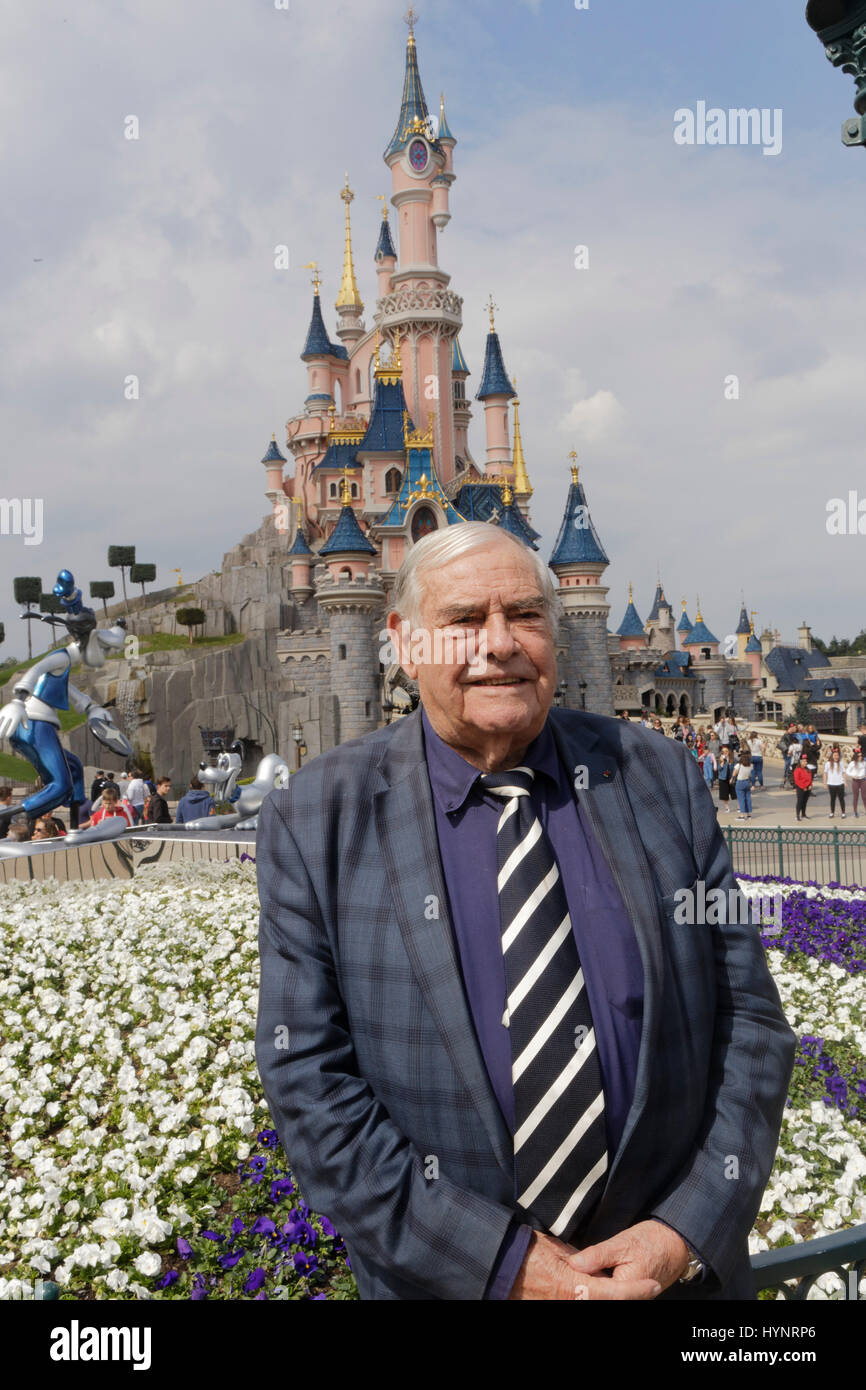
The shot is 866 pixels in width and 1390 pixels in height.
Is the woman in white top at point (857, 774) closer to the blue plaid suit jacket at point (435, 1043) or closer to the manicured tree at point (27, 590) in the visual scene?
the blue plaid suit jacket at point (435, 1043)

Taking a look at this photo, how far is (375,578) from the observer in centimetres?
4184

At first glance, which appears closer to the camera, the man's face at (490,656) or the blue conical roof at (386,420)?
the man's face at (490,656)

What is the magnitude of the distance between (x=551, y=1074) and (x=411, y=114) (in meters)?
51.4

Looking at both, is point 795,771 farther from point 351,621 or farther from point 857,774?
point 351,621

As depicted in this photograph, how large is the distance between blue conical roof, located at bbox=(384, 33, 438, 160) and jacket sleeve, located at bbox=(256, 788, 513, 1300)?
162 feet

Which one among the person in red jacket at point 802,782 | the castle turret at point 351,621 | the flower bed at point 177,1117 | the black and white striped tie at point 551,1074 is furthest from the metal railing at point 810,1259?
the castle turret at point 351,621

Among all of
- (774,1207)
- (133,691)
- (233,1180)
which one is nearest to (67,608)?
(233,1180)

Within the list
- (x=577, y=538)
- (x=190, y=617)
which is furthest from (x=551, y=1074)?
(x=190, y=617)

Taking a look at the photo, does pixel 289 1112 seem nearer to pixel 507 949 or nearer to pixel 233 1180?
pixel 507 949

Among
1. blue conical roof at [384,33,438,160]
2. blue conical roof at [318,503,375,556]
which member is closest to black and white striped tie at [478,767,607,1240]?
blue conical roof at [318,503,375,556]

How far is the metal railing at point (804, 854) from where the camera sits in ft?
35.9

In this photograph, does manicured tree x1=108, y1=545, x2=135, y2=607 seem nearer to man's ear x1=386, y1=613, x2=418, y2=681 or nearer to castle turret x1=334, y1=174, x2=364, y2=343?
castle turret x1=334, y1=174, x2=364, y2=343

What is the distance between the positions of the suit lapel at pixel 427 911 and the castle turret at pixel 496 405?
50576 millimetres

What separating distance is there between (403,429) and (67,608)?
3533 cm
